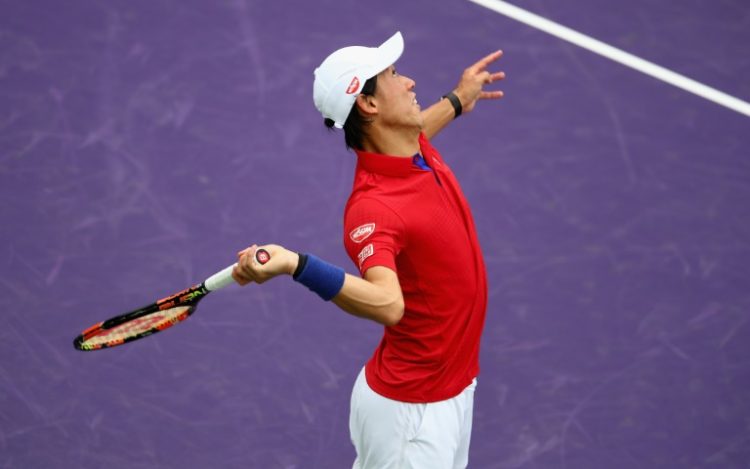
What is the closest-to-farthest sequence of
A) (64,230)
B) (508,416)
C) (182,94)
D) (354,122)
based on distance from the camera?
(354,122), (508,416), (64,230), (182,94)

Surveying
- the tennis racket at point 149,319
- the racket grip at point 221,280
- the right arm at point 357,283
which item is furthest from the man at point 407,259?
the tennis racket at point 149,319

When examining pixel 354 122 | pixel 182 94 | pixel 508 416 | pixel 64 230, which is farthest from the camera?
pixel 182 94

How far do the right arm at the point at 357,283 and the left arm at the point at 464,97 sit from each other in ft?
4.97

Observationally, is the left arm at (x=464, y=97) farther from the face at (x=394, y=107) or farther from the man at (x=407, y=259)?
the face at (x=394, y=107)

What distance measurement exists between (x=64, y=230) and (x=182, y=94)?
1.16 meters

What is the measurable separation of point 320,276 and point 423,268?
2.41 feet

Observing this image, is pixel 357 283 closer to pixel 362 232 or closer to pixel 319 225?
pixel 362 232

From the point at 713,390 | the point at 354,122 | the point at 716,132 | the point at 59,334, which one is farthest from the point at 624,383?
the point at 59,334

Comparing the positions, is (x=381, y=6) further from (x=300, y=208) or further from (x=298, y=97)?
(x=300, y=208)

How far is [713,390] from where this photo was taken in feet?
26.6

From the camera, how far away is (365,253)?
6074mm

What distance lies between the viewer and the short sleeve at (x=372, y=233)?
6055 mm

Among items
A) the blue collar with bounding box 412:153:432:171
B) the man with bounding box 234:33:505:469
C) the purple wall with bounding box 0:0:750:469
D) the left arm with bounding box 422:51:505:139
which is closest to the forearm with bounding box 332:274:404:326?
the man with bounding box 234:33:505:469

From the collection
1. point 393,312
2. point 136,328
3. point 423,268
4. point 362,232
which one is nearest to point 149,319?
point 136,328
